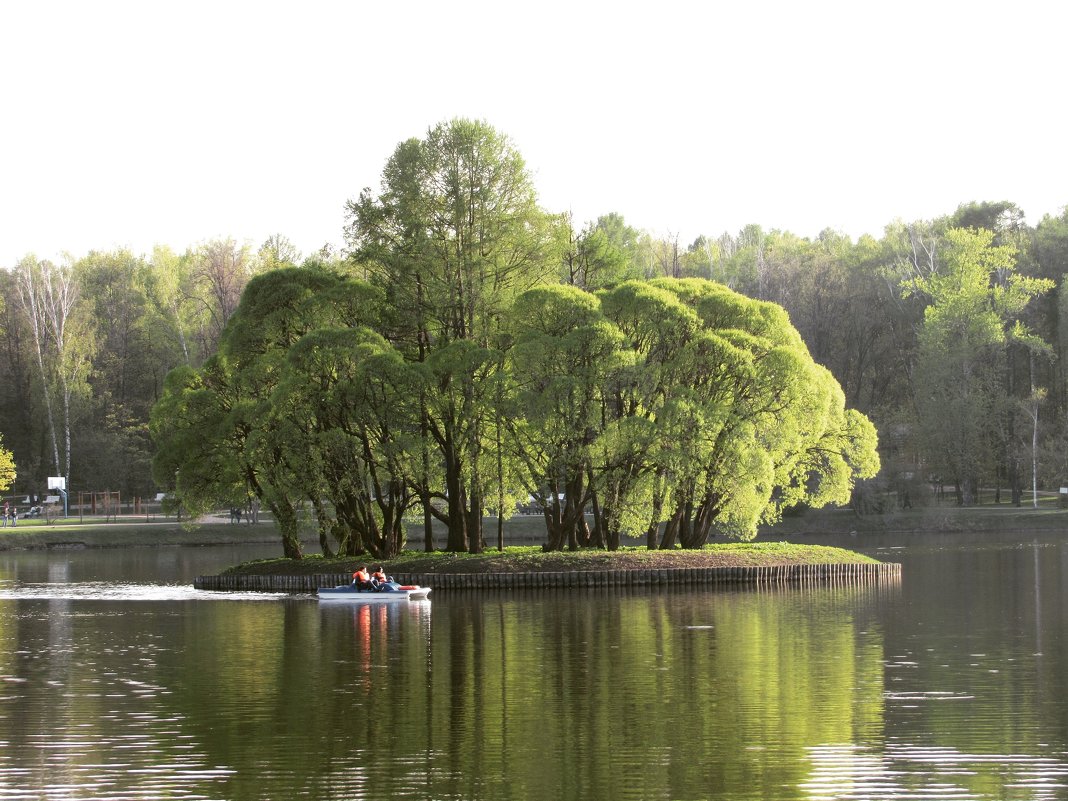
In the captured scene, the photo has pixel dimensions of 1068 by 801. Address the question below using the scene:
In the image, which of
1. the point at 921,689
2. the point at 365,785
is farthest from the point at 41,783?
the point at 921,689

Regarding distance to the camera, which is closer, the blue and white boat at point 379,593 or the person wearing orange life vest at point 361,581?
the blue and white boat at point 379,593

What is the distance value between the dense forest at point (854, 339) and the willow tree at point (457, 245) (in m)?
38.9

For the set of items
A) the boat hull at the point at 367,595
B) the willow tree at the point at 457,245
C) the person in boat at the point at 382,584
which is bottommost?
the boat hull at the point at 367,595

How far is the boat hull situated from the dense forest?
53603 millimetres

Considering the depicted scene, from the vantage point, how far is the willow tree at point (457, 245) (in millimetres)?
60125

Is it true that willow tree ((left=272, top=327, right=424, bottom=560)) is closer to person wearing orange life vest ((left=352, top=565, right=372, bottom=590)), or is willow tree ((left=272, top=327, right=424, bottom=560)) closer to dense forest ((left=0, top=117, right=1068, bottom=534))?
person wearing orange life vest ((left=352, top=565, right=372, bottom=590))

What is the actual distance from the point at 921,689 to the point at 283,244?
105621 millimetres

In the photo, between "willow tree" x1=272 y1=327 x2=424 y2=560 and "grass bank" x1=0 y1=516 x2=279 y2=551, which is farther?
"grass bank" x1=0 y1=516 x2=279 y2=551

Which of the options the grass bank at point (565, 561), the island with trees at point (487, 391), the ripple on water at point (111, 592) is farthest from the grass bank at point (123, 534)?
the grass bank at point (565, 561)

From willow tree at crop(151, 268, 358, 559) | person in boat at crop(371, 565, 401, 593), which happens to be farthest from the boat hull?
willow tree at crop(151, 268, 358, 559)

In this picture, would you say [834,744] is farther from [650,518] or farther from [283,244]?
[283,244]

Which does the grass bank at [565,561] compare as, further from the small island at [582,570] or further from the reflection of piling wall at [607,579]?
the reflection of piling wall at [607,579]

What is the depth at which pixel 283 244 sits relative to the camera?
420 ft

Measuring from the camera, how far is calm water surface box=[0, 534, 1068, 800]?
2083 centimetres
